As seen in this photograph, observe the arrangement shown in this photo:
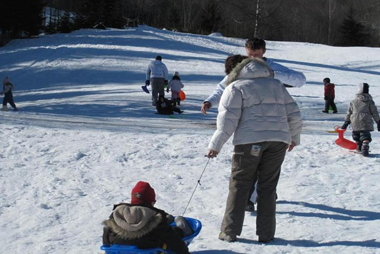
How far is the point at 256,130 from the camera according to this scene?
4.29 metres

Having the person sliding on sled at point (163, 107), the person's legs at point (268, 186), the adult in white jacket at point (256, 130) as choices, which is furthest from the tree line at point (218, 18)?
the person's legs at point (268, 186)

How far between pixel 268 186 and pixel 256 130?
0.52m

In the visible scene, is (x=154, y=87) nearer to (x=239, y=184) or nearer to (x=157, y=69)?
(x=157, y=69)

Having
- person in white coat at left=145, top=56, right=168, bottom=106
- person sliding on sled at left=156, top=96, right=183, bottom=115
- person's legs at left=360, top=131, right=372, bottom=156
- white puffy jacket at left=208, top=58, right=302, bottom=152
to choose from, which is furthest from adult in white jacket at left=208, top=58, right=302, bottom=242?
person in white coat at left=145, top=56, right=168, bottom=106

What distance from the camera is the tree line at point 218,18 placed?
42.8 m

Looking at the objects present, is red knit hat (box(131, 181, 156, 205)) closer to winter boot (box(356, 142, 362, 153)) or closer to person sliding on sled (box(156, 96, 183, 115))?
winter boot (box(356, 142, 362, 153))

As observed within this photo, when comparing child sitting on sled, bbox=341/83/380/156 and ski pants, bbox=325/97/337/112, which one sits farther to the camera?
ski pants, bbox=325/97/337/112

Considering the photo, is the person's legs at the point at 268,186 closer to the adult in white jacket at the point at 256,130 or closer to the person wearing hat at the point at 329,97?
the adult in white jacket at the point at 256,130

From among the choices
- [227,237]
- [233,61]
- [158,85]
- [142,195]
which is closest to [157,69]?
[158,85]

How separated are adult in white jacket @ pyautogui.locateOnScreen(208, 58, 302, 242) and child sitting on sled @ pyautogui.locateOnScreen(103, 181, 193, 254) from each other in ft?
2.55

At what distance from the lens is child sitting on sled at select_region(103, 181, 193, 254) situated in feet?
12.4

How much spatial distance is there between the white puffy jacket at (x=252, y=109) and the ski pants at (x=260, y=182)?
97mm

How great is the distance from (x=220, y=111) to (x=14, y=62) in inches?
1115

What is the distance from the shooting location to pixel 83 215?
19.0 feet
